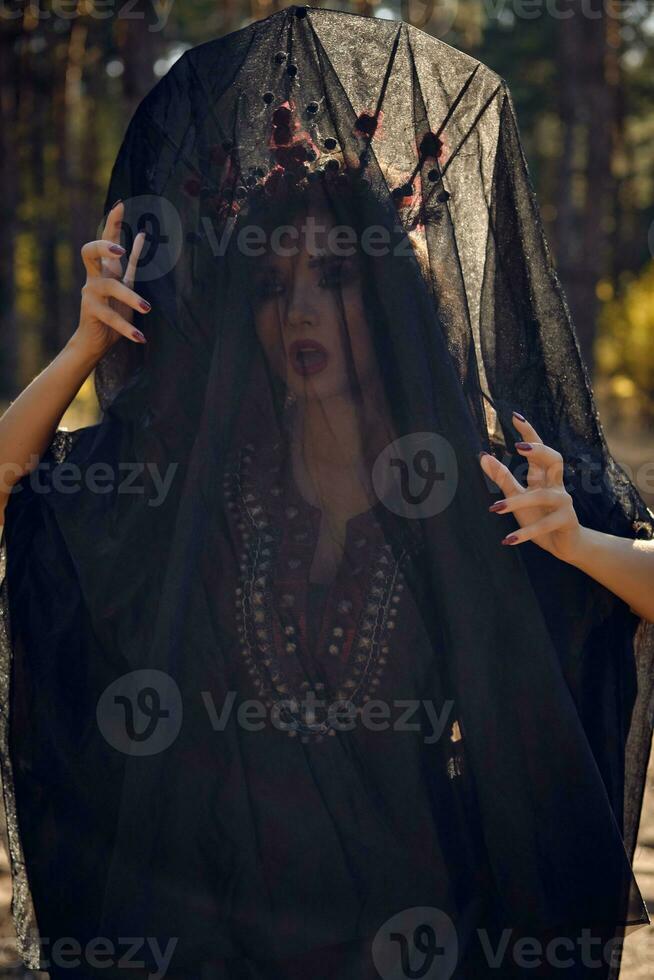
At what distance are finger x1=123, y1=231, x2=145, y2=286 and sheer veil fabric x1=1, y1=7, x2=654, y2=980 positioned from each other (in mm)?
42

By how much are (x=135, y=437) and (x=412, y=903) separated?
1111 mm

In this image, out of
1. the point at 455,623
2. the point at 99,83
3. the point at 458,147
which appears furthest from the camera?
the point at 99,83

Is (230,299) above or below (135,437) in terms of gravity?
above

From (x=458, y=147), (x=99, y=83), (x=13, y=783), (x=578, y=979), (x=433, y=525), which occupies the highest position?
(x=99, y=83)

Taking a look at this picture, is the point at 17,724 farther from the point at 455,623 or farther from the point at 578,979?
the point at 578,979

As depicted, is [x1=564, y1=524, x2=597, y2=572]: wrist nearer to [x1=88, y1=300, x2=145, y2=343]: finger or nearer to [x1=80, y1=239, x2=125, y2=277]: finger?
[x1=88, y1=300, x2=145, y2=343]: finger

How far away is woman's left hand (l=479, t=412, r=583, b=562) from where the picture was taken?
231cm

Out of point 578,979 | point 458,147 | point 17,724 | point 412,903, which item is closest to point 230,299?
point 458,147

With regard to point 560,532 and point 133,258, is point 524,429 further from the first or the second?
A: point 133,258

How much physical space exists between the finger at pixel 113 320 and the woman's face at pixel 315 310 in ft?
0.84

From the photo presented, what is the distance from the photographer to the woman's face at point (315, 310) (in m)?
2.59

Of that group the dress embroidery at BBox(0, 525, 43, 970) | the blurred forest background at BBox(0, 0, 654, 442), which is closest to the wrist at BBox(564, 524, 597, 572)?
the dress embroidery at BBox(0, 525, 43, 970)

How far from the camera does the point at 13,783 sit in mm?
2742
